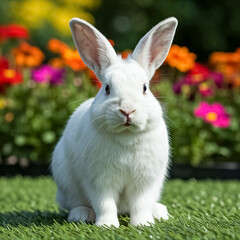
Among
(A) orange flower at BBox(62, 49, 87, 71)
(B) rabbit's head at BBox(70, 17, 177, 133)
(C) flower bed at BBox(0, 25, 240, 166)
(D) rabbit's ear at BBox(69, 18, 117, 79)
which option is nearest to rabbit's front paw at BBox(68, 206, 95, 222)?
(B) rabbit's head at BBox(70, 17, 177, 133)

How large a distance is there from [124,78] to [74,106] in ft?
9.33

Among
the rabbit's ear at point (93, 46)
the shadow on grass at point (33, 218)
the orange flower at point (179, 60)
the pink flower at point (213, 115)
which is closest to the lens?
the rabbit's ear at point (93, 46)

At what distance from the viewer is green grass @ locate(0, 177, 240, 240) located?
2229 mm

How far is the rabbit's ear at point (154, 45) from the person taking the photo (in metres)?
2.58

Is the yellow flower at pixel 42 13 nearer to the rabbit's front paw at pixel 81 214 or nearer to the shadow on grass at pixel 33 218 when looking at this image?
the shadow on grass at pixel 33 218

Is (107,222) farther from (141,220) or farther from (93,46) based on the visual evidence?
(93,46)

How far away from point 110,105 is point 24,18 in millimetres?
11528

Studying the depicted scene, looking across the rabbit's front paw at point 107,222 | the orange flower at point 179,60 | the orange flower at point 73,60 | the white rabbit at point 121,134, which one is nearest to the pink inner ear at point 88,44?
the white rabbit at point 121,134

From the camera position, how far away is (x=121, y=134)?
2408 millimetres

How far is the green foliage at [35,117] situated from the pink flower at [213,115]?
128cm

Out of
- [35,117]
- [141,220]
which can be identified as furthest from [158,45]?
[35,117]

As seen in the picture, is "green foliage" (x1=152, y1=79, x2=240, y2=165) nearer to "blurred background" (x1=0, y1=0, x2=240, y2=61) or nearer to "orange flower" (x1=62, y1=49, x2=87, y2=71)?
"orange flower" (x1=62, y1=49, x2=87, y2=71)

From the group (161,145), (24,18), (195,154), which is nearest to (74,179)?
(161,145)

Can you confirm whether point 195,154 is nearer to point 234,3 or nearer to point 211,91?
point 211,91
